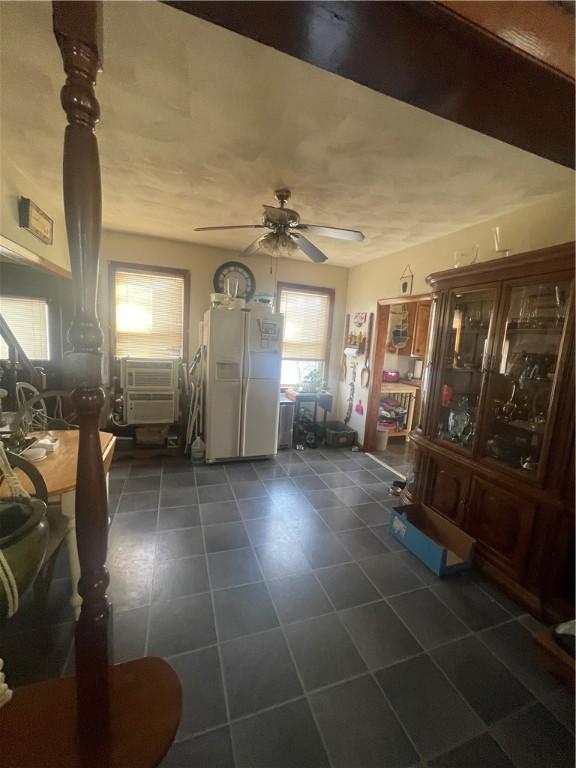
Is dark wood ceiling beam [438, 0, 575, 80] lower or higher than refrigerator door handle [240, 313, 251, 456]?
higher

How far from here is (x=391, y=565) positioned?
217 cm

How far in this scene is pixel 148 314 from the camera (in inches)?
152

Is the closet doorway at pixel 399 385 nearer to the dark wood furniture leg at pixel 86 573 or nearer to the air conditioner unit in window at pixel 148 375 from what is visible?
the air conditioner unit in window at pixel 148 375

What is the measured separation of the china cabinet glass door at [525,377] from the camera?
1948 millimetres

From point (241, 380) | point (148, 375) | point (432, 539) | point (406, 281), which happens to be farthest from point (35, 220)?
point (432, 539)

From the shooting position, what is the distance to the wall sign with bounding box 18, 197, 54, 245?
7.43 feet

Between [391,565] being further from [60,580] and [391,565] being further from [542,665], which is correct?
[60,580]

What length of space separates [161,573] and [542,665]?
2.09m

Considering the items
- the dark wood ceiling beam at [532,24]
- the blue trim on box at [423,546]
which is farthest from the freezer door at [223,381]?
the dark wood ceiling beam at [532,24]

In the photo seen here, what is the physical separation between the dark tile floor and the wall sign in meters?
2.30

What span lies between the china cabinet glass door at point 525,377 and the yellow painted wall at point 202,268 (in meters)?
2.78

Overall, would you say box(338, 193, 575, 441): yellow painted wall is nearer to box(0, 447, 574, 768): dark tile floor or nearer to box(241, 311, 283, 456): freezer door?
box(241, 311, 283, 456): freezer door

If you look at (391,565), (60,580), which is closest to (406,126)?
(391,565)

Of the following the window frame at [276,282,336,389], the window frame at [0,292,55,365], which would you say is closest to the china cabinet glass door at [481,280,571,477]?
the window frame at [276,282,336,389]
